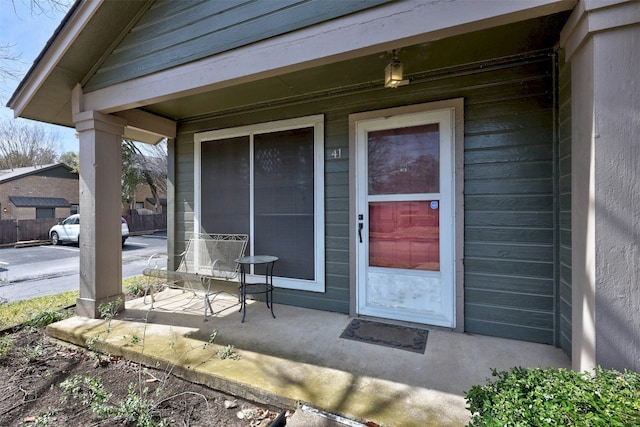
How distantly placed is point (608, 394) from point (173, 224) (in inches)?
177

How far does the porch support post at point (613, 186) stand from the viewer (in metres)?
1.39

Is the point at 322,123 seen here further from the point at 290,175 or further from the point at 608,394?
the point at 608,394

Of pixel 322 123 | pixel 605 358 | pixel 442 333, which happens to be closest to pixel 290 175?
pixel 322 123

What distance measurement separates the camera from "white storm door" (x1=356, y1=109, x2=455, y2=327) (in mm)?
2787

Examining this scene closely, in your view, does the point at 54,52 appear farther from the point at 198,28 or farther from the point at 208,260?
the point at 208,260

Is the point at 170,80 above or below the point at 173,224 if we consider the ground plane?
above

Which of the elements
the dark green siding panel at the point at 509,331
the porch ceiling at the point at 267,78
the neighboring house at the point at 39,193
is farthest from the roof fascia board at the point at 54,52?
the neighboring house at the point at 39,193

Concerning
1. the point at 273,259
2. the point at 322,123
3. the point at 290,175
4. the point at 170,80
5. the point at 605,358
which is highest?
the point at 170,80

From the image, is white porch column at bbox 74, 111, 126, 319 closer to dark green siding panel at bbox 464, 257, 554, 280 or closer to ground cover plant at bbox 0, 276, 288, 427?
ground cover plant at bbox 0, 276, 288, 427

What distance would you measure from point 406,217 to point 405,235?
0.59 ft

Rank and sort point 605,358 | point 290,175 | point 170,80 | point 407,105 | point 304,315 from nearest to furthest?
point 605,358 < point 170,80 < point 407,105 < point 304,315 < point 290,175

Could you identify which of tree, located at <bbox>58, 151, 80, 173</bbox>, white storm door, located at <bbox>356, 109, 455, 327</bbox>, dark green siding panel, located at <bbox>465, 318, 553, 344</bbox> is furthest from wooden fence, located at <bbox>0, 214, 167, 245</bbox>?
dark green siding panel, located at <bbox>465, 318, 553, 344</bbox>

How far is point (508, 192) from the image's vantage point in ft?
8.51

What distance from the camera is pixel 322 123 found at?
3316 mm
